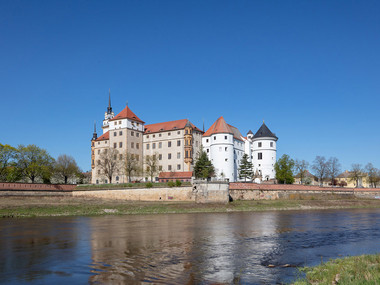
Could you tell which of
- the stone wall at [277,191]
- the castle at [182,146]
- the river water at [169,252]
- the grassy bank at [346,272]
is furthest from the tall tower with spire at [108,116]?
the grassy bank at [346,272]

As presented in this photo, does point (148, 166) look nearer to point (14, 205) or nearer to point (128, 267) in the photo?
point (14, 205)

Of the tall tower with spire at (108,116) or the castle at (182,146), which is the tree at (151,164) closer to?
the castle at (182,146)

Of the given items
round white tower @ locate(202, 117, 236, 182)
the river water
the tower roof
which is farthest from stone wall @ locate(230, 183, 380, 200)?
the river water

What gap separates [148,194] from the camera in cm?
5656

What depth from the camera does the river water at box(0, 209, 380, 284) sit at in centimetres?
1202

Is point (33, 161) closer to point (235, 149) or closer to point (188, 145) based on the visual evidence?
point (188, 145)

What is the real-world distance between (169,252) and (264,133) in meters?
68.6

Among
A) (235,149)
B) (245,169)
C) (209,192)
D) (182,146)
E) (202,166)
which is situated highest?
(182,146)

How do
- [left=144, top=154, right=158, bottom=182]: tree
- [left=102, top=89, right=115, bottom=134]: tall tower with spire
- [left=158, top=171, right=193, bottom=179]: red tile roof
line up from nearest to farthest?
[left=158, top=171, right=193, bottom=179]: red tile roof
[left=144, top=154, right=158, bottom=182]: tree
[left=102, top=89, right=115, bottom=134]: tall tower with spire

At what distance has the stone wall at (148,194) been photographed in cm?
5469

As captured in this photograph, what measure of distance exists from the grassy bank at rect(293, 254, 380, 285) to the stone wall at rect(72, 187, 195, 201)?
4231 centimetres

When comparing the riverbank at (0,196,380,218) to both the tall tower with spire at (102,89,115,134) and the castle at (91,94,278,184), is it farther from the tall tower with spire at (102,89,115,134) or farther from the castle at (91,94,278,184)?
the tall tower with spire at (102,89,115,134)

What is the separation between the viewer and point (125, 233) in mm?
23141

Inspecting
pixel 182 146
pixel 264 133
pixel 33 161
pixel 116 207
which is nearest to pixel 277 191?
pixel 264 133
